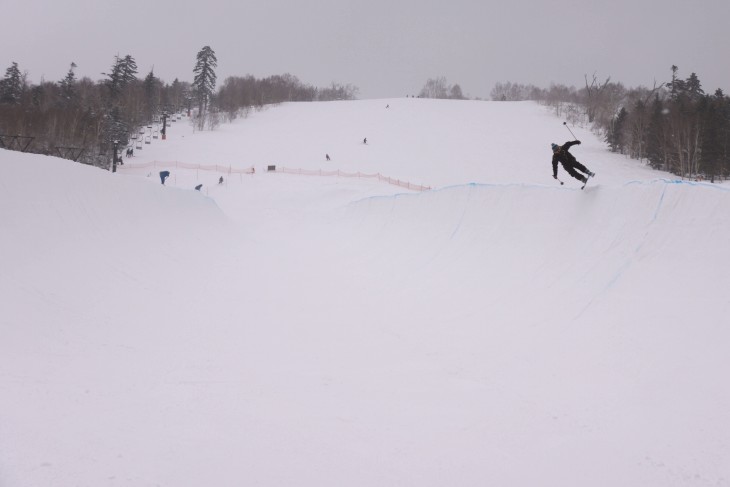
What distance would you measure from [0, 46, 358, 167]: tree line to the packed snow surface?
64.0 ft

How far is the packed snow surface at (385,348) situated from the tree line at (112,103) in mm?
19495

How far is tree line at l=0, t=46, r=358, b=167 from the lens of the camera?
39.4 meters

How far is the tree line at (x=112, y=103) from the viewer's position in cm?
3941

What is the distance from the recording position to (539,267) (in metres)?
7.59

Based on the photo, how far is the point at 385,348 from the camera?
6254mm

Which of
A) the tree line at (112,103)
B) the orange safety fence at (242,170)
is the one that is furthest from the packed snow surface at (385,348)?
the orange safety fence at (242,170)

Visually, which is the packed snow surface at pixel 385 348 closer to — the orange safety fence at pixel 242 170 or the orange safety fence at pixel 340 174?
the orange safety fence at pixel 340 174

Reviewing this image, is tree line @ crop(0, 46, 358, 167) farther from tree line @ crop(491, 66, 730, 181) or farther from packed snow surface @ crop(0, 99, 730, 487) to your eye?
tree line @ crop(491, 66, 730, 181)

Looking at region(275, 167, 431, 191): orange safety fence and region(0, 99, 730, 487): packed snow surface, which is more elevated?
region(275, 167, 431, 191): orange safety fence

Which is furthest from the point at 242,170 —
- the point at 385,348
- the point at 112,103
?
the point at 385,348

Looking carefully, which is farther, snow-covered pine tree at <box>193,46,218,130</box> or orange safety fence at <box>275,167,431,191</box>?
snow-covered pine tree at <box>193,46,218,130</box>

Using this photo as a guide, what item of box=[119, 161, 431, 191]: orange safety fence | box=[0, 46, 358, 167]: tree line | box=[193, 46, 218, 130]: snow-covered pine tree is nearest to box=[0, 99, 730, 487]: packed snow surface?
box=[0, 46, 358, 167]: tree line

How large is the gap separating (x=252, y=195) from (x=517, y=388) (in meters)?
31.3

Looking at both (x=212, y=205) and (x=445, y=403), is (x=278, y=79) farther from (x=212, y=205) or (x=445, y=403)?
(x=445, y=403)
